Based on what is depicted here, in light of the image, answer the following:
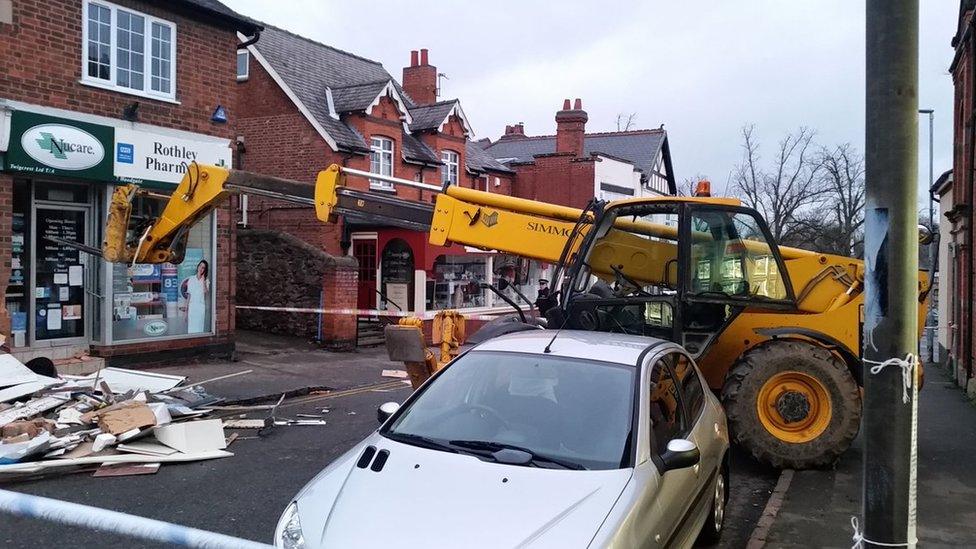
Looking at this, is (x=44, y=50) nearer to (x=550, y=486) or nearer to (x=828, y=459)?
(x=550, y=486)

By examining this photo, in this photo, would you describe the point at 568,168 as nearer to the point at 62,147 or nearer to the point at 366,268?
the point at 366,268

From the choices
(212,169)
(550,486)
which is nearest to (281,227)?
(212,169)

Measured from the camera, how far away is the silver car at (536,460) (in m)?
3.31

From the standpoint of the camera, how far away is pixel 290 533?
346cm

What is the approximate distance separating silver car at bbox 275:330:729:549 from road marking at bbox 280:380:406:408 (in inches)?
240

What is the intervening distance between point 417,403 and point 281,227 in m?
16.0

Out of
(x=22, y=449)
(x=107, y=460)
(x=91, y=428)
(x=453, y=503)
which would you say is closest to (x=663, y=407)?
(x=453, y=503)

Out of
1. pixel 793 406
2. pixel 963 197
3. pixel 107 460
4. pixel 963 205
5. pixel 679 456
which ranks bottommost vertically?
pixel 107 460

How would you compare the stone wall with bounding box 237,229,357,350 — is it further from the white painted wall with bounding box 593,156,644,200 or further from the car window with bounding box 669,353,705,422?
the white painted wall with bounding box 593,156,644,200

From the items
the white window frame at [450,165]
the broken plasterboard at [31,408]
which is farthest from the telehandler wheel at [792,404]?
the white window frame at [450,165]

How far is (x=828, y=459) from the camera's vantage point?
7020 mm

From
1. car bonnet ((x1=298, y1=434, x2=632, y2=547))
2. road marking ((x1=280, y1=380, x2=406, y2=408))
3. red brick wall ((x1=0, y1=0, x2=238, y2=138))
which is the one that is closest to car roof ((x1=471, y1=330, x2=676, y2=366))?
car bonnet ((x1=298, y1=434, x2=632, y2=547))

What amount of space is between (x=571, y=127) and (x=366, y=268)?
13.4 m

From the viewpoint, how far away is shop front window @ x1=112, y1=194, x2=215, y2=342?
1240cm
